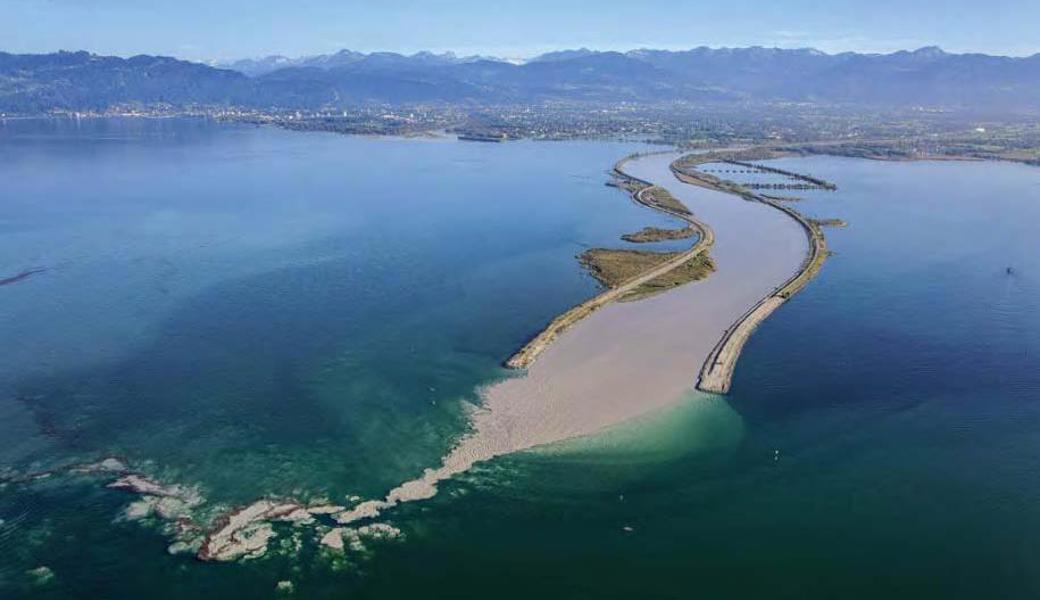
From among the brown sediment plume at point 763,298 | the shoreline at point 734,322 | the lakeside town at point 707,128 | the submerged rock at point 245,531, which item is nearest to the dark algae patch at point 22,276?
the submerged rock at point 245,531

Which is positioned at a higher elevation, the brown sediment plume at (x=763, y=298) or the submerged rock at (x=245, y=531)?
the brown sediment plume at (x=763, y=298)

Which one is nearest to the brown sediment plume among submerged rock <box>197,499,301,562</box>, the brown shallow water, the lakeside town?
the brown shallow water

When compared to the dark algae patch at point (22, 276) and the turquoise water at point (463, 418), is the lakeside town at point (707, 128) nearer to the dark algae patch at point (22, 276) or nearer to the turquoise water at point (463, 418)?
the turquoise water at point (463, 418)

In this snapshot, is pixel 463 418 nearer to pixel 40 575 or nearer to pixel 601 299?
pixel 40 575

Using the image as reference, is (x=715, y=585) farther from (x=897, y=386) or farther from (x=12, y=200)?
(x=12, y=200)

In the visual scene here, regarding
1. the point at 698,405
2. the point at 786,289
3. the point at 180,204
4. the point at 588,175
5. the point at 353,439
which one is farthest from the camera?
the point at 588,175

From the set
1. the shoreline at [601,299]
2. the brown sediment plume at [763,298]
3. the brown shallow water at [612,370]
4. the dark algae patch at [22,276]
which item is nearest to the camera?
the brown shallow water at [612,370]

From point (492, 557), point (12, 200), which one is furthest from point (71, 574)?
point (12, 200)
